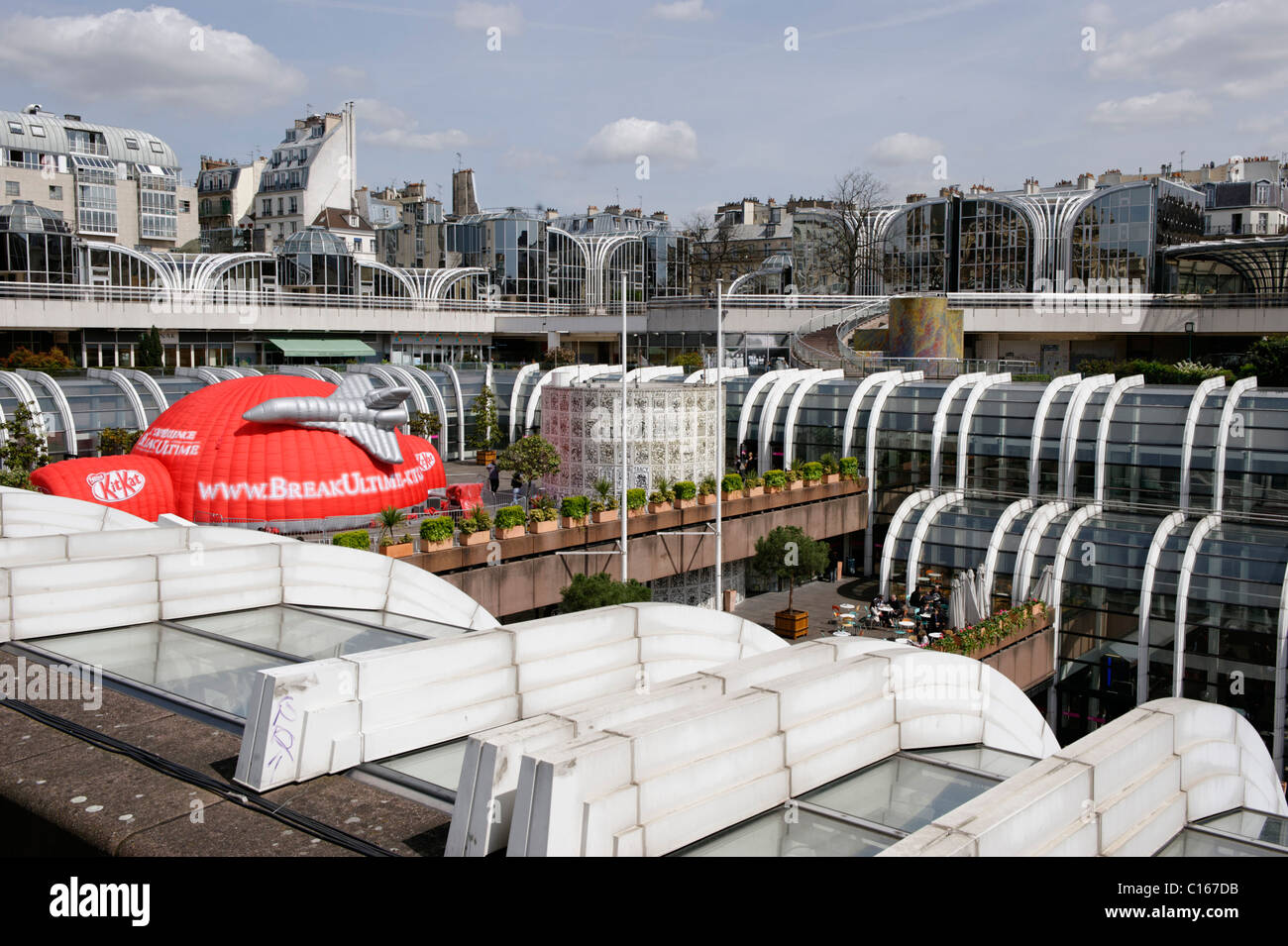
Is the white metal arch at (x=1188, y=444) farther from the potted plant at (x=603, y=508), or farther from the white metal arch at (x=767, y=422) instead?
the potted plant at (x=603, y=508)

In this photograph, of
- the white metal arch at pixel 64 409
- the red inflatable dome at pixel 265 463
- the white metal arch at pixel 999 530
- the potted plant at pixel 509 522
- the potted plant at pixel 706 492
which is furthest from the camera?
the white metal arch at pixel 64 409

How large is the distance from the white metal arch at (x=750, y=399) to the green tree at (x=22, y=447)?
21.9 m

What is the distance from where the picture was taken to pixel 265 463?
27625 mm

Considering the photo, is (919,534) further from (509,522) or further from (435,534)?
(435,534)

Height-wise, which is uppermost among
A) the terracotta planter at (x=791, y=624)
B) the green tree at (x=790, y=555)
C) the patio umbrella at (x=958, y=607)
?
the green tree at (x=790, y=555)

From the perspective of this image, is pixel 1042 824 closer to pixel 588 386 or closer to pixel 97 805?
pixel 97 805

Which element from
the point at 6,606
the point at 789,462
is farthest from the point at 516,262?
the point at 6,606

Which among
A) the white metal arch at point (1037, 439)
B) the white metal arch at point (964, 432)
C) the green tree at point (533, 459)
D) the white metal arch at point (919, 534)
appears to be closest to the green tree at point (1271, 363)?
the white metal arch at point (1037, 439)

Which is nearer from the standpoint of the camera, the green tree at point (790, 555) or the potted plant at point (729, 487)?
the green tree at point (790, 555)

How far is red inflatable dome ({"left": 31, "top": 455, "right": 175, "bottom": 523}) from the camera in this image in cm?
2664

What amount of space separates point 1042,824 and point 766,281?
77.7 metres

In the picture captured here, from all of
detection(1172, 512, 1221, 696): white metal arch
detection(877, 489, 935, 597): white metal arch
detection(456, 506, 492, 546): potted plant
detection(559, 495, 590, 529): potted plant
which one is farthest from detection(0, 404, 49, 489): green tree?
detection(1172, 512, 1221, 696): white metal arch

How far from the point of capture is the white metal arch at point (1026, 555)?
29.7 m

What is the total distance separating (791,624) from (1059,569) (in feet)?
22.4
